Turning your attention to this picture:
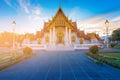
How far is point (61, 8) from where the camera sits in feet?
112

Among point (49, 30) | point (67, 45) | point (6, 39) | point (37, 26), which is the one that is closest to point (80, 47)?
point (67, 45)

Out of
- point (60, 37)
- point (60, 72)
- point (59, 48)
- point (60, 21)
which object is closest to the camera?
point (60, 72)

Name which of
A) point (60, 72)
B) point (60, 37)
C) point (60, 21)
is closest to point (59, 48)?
point (60, 37)

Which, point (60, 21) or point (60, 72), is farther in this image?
point (60, 21)

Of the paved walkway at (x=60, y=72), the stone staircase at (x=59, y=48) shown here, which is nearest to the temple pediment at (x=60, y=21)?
the stone staircase at (x=59, y=48)

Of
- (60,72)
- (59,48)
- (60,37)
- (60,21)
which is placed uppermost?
(60,21)

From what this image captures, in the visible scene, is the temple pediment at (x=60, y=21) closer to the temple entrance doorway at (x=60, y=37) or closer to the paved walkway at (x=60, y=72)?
the temple entrance doorway at (x=60, y=37)

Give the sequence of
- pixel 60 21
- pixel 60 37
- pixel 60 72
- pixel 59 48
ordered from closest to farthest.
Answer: pixel 60 72 < pixel 59 48 < pixel 60 21 < pixel 60 37

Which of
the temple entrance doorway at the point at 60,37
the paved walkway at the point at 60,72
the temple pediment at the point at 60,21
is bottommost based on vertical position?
the paved walkway at the point at 60,72

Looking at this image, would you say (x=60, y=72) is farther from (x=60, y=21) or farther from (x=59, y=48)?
(x=60, y=21)

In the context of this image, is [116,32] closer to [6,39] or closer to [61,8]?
[61,8]

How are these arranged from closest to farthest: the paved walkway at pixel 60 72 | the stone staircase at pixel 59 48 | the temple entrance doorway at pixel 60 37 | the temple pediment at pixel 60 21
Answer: the paved walkway at pixel 60 72 < the stone staircase at pixel 59 48 < the temple pediment at pixel 60 21 < the temple entrance doorway at pixel 60 37

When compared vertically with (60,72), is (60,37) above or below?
above

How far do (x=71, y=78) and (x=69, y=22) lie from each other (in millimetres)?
26988
